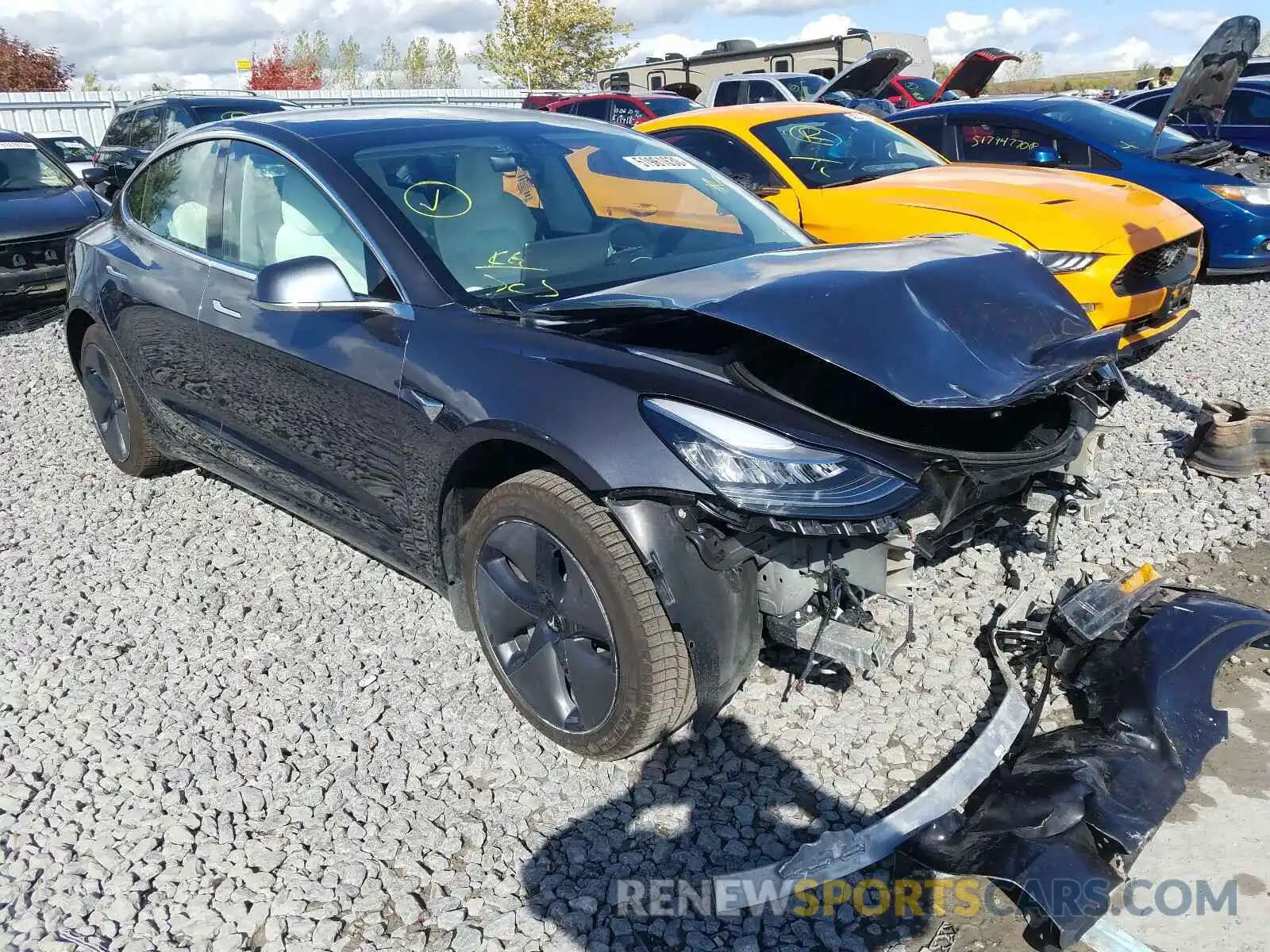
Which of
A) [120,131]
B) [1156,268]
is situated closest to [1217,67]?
[1156,268]

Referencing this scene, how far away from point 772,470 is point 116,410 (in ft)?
12.4

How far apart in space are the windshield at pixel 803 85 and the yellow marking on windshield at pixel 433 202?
46.4 ft

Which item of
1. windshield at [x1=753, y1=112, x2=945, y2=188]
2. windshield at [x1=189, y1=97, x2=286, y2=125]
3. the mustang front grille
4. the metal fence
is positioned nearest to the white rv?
the metal fence

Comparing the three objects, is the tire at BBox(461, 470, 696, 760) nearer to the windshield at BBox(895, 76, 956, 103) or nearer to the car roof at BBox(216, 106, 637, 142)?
the car roof at BBox(216, 106, 637, 142)

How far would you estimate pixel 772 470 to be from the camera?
7.17ft

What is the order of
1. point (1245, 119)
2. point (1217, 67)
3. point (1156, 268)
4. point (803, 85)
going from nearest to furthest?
point (1217, 67), point (1156, 268), point (1245, 119), point (803, 85)

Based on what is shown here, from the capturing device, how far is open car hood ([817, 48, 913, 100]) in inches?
344

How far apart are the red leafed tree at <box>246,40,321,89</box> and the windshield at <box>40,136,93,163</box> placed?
39616 millimetres

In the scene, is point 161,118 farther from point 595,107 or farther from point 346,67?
point 346,67

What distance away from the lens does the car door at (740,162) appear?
611cm

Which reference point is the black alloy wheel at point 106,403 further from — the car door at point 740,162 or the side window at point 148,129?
the side window at point 148,129

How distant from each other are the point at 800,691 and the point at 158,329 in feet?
9.55

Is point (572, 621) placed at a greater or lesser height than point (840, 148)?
lesser

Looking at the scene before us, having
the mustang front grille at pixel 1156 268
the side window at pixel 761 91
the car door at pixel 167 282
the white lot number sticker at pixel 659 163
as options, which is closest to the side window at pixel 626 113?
the side window at pixel 761 91
